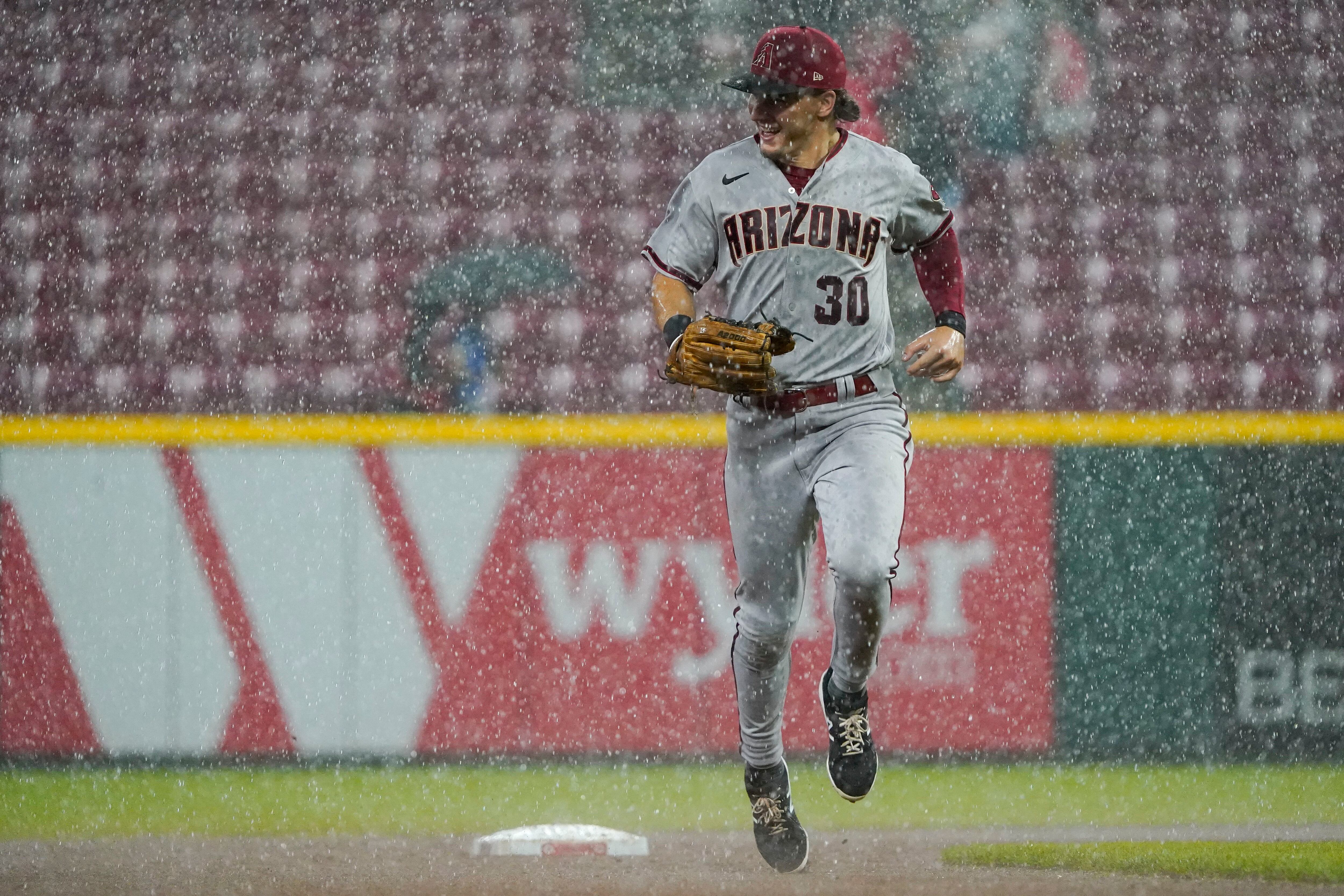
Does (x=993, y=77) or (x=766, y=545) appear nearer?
(x=766, y=545)

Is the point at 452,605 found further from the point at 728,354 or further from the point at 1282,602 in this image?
the point at 1282,602

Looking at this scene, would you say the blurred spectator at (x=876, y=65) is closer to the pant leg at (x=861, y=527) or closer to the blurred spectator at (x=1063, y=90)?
the blurred spectator at (x=1063, y=90)

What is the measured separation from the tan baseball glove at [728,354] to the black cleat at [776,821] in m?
0.86

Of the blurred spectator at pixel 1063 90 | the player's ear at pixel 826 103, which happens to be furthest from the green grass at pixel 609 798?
the blurred spectator at pixel 1063 90

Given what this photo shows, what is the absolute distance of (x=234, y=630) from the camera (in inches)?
214

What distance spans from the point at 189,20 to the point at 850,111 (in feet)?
17.5

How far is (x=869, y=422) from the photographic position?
356 cm

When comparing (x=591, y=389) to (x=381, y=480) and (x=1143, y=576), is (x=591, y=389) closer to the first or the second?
(x=381, y=480)

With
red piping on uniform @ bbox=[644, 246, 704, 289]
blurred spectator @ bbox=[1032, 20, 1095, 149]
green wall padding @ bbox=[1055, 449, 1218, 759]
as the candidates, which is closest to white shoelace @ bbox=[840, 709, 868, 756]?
red piping on uniform @ bbox=[644, 246, 704, 289]

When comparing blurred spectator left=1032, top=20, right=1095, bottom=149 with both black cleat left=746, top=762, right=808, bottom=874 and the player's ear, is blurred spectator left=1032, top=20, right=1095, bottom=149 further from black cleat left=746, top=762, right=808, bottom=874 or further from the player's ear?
black cleat left=746, top=762, right=808, bottom=874

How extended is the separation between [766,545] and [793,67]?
979 mm

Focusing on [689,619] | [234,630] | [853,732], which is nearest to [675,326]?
[853,732]

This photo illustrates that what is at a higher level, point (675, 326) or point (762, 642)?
point (675, 326)

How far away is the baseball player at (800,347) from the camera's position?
11.3ft
